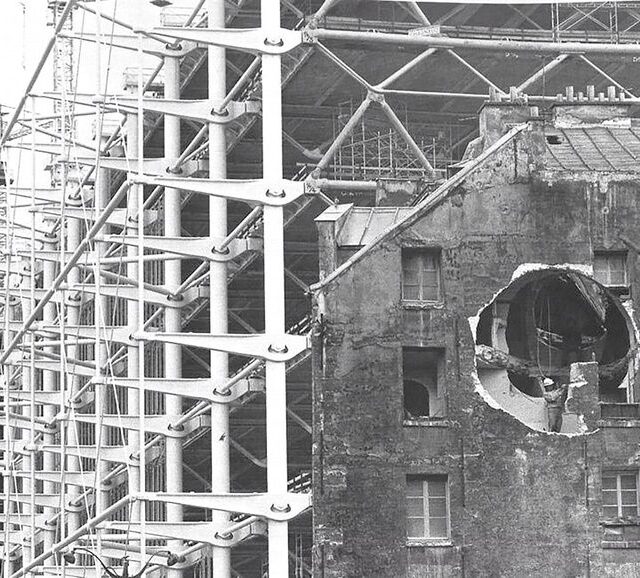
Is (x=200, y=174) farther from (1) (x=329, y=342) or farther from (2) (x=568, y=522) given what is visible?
(2) (x=568, y=522)

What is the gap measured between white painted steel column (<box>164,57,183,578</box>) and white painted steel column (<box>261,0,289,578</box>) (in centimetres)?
986

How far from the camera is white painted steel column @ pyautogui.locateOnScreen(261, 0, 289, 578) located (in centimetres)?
4191

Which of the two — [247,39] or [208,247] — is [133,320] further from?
[247,39]

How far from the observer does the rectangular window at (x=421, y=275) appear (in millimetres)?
42781

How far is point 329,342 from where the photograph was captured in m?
42.2

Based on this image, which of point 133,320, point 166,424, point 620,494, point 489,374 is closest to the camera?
point 620,494

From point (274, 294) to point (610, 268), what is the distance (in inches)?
287

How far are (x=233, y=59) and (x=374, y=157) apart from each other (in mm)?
4753

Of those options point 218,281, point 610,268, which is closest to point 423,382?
point 610,268

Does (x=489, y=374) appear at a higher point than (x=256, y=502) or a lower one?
higher

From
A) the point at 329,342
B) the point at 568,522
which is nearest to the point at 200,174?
the point at 329,342

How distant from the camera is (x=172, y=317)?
53.1 meters

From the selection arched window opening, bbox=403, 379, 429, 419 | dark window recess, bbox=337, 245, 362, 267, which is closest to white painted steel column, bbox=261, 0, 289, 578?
dark window recess, bbox=337, 245, 362, 267

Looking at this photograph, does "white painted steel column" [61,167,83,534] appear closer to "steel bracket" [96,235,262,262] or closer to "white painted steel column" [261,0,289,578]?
"steel bracket" [96,235,262,262]
